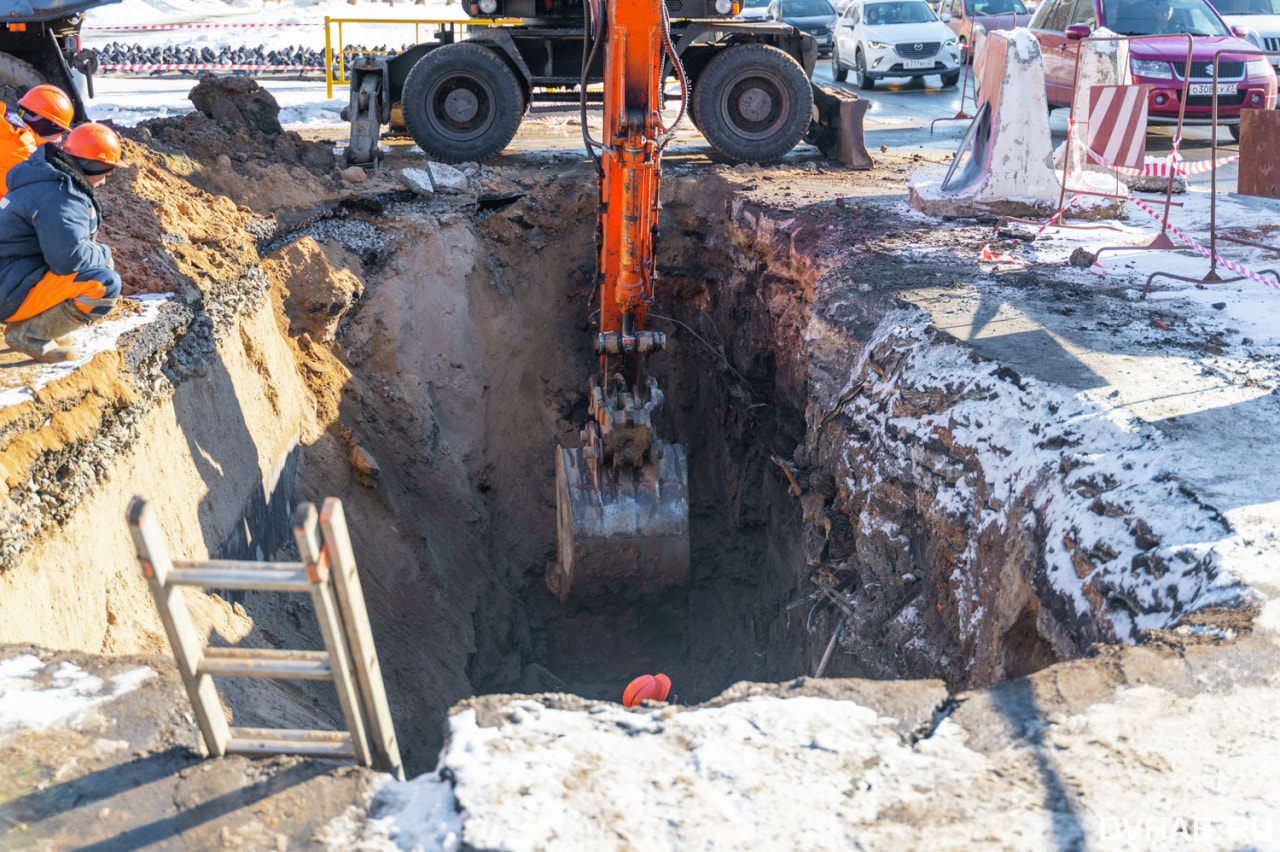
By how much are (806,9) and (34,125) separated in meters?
18.3

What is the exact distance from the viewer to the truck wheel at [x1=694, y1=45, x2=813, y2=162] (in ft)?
33.7

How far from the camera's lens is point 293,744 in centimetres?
295

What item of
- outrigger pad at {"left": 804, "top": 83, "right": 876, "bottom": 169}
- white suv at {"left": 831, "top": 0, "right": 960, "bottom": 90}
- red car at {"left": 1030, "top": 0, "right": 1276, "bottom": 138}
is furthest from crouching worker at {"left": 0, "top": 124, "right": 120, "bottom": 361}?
white suv at {"left": 831, "top": 0, "right": 960, "bottom": 90}

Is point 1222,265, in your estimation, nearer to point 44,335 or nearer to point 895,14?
point 44,335

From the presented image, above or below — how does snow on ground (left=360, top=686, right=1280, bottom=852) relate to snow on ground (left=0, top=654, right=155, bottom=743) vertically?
below

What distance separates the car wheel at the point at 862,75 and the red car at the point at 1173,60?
5424 millimetres

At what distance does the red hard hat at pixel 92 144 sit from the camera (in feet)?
16.4

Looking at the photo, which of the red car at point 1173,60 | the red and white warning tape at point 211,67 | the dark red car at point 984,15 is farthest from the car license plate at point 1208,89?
the red and white warning tape at point 211,67

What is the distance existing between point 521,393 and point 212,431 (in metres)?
3.84

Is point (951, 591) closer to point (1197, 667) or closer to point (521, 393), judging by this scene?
point (1197, 667)

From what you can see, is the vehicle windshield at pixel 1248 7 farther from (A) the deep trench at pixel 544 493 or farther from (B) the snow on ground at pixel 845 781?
(B) the snow on ground at pixel 845 781

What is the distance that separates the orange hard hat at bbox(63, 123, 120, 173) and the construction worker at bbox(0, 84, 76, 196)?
1.82 ft

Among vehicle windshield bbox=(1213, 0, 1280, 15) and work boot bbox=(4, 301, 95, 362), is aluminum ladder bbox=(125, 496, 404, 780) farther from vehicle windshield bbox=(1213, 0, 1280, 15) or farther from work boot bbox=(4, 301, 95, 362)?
vehicle windshield bbox=(1213, 0, 1280, 15)

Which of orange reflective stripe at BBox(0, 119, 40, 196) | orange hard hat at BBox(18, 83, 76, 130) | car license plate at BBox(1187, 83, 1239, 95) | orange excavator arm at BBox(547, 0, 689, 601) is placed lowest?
orange excavator arm at BBox(547, 0, 689, 601)
